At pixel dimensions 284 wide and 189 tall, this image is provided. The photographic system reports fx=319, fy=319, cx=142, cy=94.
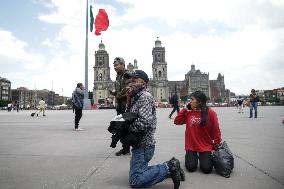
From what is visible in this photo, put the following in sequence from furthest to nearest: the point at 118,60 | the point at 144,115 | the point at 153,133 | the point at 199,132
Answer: the point at 118,60
the point at 199,132
the point at 153,133
the point at 144,115

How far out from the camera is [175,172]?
351 cm

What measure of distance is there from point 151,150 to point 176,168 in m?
0.43

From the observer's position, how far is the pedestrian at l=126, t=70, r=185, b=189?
358 centimetres

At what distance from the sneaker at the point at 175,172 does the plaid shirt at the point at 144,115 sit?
0.39m

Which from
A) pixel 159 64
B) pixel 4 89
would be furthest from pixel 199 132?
pixel 4 89

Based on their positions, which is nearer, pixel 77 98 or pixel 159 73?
pixel 77 98

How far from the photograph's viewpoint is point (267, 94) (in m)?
182

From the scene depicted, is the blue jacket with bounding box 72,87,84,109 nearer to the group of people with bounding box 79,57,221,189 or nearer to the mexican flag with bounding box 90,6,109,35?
the group of people with bounding box 79,57,221,189

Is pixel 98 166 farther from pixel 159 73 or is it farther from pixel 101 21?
pixel 159 73

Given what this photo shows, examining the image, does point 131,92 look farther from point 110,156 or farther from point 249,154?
point 249,154

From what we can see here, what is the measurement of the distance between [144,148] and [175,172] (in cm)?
50

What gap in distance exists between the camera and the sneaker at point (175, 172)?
346cm

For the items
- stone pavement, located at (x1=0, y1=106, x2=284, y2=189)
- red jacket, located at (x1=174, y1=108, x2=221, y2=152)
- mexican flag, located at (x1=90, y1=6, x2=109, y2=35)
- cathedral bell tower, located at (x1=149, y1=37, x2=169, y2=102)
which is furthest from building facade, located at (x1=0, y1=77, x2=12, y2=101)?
red jacket, located at (x1=174, y1=108, x2=221, y2=152)

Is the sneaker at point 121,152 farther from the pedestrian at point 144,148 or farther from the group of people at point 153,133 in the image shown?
the pedestrian at point 144,148
